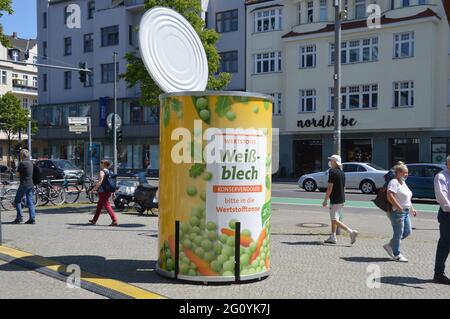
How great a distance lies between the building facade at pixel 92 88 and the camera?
4722 cm

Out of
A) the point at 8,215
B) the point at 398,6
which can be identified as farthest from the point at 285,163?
the point at 8,215

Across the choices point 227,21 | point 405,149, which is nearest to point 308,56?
point 227,21

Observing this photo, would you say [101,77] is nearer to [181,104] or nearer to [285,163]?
[285,163]

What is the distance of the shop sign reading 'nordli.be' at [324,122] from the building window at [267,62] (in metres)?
4.58

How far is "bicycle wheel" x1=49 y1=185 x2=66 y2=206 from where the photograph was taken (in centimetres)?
1770

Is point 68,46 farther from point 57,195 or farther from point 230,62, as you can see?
point 57,195

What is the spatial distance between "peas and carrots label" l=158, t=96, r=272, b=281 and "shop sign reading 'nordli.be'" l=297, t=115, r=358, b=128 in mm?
29627

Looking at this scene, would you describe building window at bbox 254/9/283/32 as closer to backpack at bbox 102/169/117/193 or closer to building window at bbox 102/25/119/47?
building window at bbox 102/25/119/47

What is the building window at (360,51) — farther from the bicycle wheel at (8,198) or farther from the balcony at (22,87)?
the balcony at (22,87)

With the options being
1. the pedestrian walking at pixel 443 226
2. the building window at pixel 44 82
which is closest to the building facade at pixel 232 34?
the building window at pixel 44 82

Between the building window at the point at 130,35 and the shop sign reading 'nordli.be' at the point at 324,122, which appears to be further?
the building window at the point at 130,35

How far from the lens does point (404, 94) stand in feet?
111

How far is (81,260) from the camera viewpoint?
834cm

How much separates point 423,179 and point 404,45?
53.4 feet
